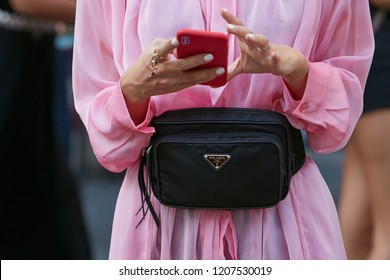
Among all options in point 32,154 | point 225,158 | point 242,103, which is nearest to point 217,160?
point 225,158

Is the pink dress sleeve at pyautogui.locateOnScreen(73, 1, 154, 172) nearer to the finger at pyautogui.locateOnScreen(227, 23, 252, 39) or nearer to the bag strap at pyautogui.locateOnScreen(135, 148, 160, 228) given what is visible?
the bag strap at pyautogui.locateOnScreen(135, 148, 160, 228)

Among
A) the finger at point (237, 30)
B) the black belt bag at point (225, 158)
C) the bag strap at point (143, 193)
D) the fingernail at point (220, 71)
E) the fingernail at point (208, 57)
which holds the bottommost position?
the bag strap at point (143, 193)

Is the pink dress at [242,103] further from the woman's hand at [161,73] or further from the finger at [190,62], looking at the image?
the finger at [190,62]

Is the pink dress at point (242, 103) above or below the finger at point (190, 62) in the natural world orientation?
below

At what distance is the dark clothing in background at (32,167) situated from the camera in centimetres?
398

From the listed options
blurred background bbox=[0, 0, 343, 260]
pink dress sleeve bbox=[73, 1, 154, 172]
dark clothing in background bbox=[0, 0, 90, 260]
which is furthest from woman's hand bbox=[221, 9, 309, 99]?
dark clothing in background bbox=[0, 0, 90, 260]

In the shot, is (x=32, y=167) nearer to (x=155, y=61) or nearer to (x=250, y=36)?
(x=155, y=61)

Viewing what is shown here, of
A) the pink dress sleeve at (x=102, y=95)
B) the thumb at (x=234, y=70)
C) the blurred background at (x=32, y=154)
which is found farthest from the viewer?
the blurred background at (x=32, y=154)

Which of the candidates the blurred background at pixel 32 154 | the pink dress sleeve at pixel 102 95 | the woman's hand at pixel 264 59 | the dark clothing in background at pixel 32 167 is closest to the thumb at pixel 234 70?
the woman's hand at pixel 264 59

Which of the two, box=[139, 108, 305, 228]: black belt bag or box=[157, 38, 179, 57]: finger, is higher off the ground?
box=[157, 38, 179, 57]: finger

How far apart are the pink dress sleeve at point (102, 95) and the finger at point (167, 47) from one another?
9.0 inches

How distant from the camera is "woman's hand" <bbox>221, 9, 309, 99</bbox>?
2.16 metres

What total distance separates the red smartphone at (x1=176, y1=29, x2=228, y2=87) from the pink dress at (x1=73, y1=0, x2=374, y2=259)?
0.19 meters
